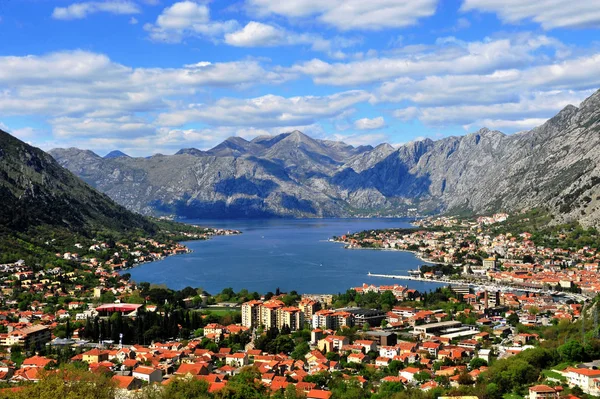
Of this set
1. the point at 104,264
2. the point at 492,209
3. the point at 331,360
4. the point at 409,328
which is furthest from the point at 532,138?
the point at 331,360

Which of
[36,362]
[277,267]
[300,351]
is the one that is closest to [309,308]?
[300,351]

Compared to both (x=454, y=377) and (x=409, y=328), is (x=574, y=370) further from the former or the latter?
(x=409, y=328)

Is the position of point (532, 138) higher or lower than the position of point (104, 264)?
higher

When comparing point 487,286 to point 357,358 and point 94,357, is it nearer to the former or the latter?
point 357,358

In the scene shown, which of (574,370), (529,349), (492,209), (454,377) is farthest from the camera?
(492,209)

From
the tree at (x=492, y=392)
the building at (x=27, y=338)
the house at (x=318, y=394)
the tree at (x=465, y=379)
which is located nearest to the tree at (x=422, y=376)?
the tree at (x=465, y=379)

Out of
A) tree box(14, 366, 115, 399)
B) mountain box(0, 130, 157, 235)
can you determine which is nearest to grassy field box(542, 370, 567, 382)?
tree box(14, 366, 115, 399)

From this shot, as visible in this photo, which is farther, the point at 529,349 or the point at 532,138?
the point at 532,138

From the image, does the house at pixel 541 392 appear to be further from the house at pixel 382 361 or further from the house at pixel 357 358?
the house at pixel 357 358
